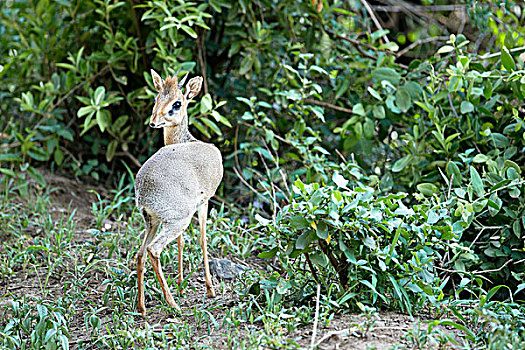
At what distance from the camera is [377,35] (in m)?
4.79

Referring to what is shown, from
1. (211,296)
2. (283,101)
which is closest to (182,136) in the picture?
(211,296)

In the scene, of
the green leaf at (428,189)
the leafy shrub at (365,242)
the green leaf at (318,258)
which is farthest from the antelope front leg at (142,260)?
the green leaf at (428,189)

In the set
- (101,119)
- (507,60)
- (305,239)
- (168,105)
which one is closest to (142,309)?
(305,239)

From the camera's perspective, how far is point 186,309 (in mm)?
3072

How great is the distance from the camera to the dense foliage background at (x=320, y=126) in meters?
3.02

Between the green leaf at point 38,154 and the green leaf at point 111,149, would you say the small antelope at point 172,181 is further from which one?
the green leaf at point 38,154

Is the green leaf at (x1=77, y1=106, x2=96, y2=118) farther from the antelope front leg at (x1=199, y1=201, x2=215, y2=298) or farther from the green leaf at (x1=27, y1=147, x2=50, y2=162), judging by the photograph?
the antelope front leg at (x1=199, y1=201, x2=215, y2=298)

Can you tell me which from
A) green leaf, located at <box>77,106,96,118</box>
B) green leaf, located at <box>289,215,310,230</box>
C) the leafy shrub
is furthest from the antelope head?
green leaf, located at <box>77,106,96,118</box>

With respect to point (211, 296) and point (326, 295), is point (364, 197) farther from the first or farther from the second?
point (211, 296)

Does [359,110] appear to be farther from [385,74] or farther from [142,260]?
[142,260]

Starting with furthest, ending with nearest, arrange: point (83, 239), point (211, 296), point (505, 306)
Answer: point (83, 239)
point (211, 296)
point (505, 306)

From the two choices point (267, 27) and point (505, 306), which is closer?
point (505, 306)

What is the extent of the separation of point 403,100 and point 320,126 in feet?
3.46

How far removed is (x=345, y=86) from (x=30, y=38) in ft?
9.46
